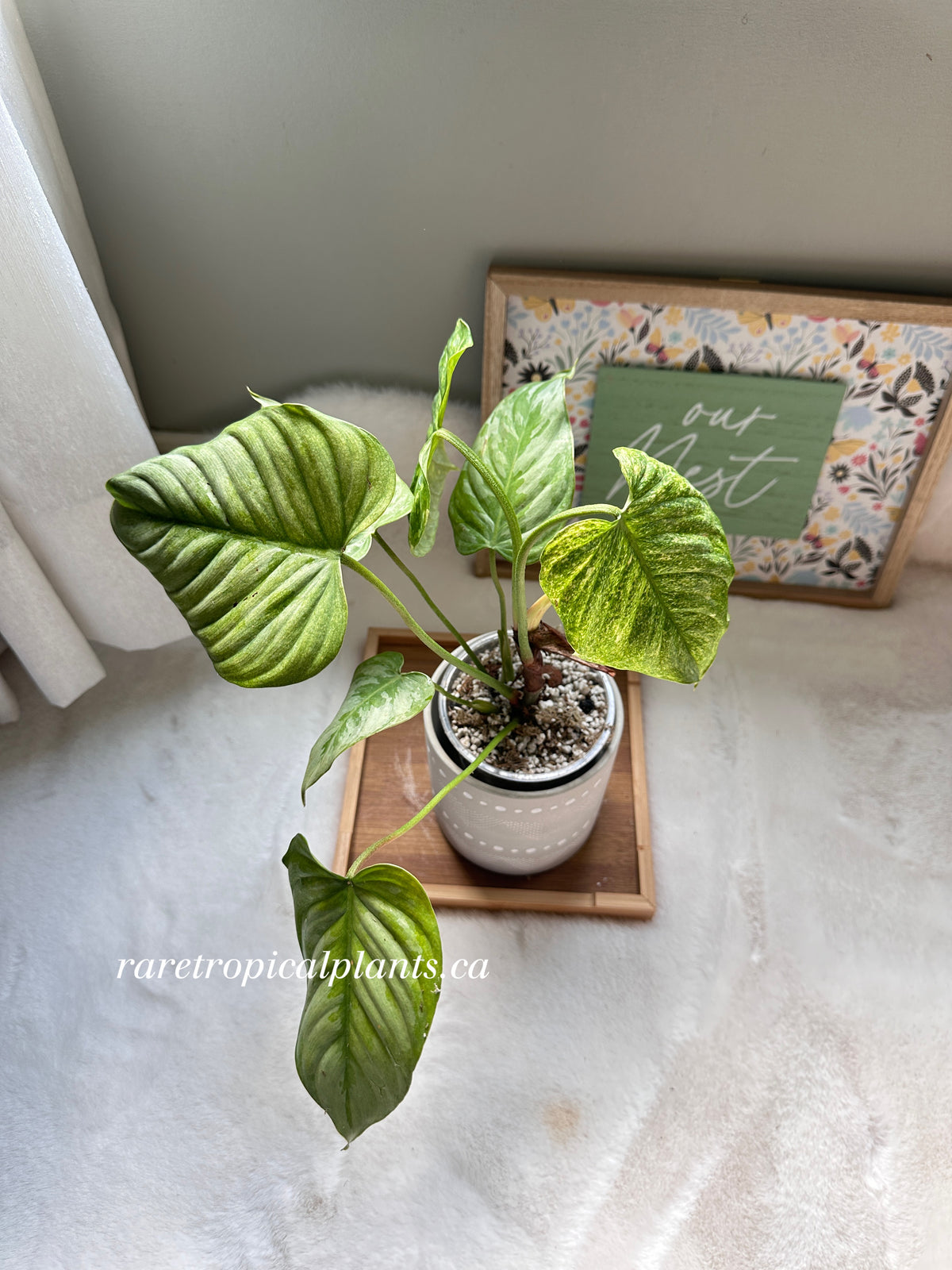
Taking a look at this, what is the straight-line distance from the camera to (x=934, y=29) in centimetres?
71

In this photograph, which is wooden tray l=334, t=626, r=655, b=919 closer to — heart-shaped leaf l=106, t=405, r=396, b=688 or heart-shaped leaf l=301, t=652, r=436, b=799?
heart-shaped leaf l=301, t=652, r=436, b=799

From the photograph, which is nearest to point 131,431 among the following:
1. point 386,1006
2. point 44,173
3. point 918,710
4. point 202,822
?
point 44,173

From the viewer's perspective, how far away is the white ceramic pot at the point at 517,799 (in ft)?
2.43

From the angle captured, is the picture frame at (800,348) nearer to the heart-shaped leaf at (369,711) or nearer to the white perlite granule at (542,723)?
the white perlite granule at (542,723)

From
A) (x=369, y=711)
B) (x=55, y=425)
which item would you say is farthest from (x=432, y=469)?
(x=55, y=425)

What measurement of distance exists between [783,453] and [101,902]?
834mm

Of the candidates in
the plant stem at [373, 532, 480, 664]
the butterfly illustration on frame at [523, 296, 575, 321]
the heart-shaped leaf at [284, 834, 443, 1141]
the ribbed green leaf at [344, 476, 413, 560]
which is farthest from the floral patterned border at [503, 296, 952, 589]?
the heart-shaped leaf at [284, 834, 443, 1141]

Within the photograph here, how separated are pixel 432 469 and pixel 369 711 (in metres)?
0.18

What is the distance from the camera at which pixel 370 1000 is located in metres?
0.56

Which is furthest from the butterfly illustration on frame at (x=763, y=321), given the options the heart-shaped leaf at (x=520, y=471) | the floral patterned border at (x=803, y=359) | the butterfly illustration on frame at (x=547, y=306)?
the heart-shaped leaf at (x=520, y=471)

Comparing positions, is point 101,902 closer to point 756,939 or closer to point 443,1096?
point 443,1096

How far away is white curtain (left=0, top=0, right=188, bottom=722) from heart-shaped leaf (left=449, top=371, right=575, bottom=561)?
0.35m

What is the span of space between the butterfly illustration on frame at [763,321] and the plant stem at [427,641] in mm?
427

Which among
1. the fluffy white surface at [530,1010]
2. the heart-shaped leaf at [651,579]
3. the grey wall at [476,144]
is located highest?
the grey wall at [476,144]
